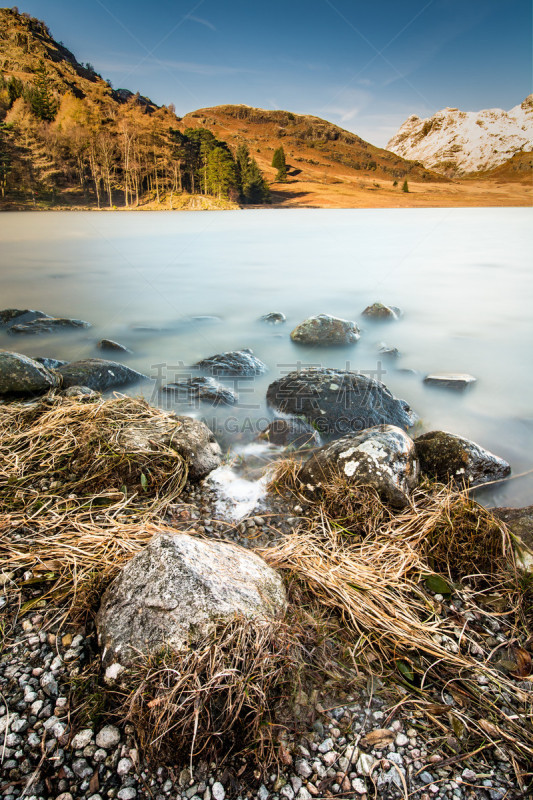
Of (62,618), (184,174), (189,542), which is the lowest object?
(62,618)

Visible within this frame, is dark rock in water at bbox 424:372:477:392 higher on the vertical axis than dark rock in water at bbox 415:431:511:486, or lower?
lower

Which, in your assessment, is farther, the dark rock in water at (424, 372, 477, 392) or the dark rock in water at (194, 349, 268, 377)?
the dark rock in water at (194, 349, 268, 377)

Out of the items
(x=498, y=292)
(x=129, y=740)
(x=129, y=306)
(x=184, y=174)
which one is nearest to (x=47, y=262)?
(x=129, y=306)

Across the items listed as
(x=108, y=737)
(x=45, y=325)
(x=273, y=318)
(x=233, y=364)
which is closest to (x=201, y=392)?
(x=233, y=364)

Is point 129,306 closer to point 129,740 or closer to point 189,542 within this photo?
point 189,542

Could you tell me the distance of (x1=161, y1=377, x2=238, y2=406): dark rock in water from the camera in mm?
4637

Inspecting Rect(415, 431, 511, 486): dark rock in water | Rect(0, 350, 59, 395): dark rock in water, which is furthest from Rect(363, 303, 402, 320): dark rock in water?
Rect(0, 350, 59, 395): dark rock in water

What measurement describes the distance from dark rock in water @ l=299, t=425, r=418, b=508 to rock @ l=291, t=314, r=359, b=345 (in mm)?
3761

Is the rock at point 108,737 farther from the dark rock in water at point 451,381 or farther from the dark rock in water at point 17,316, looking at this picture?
the dark rock in water at point 17,316

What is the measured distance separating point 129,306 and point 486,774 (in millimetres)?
9518

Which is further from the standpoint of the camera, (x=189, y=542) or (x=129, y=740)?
(x=189, y=542)

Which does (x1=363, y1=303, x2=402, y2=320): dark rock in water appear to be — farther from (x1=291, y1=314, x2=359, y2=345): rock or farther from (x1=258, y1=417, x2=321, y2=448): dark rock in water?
(x1=258, y1=417, x2=321, y2=448): dark rock in water

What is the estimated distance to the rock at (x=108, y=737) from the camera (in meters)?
1.26

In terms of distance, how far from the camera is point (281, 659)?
4.86 ft
